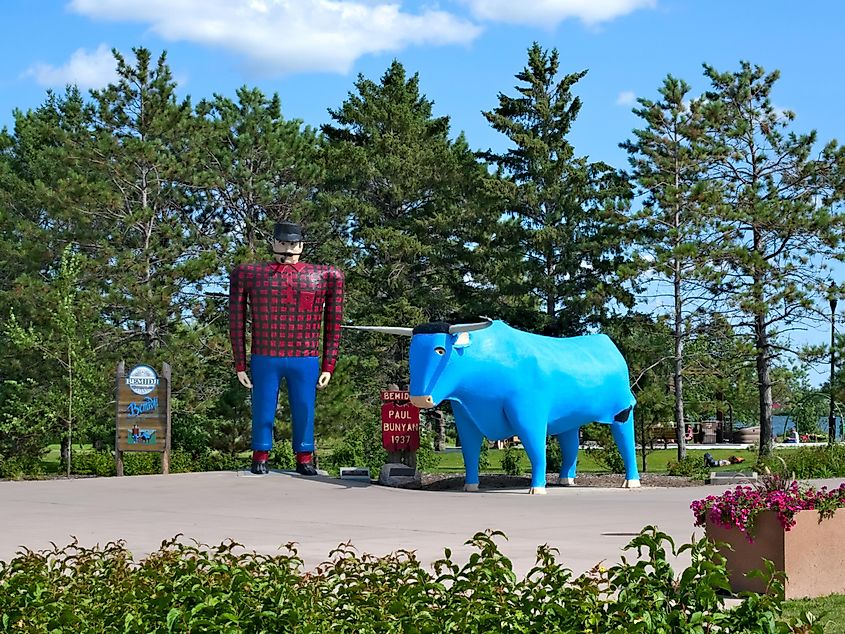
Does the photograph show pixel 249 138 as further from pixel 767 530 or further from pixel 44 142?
pixel 767 530

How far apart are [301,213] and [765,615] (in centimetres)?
2743

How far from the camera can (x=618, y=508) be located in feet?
49.2

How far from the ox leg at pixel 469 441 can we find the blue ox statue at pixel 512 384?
16mm

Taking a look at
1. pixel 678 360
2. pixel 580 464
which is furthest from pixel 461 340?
pixel 580 464

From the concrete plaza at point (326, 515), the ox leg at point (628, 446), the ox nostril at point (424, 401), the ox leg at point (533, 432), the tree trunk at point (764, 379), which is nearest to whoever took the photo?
the concrete plaza at point (326, 515)

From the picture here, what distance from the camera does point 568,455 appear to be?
65.2 ft

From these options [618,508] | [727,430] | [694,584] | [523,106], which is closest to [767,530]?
[694,584]

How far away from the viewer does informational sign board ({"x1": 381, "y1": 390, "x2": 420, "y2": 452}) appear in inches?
822

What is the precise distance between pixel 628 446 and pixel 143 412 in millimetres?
9635

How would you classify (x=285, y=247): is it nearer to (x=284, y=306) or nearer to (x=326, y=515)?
(x=284, y=306)

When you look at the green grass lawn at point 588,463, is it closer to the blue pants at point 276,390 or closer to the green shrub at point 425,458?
the green shrub at point 425,458

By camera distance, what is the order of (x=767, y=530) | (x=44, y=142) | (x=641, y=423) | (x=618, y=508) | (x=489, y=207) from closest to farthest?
(x=767, y=530) → (x=618, y=508) → (x=641, y=423) → (x=489, y=207) → (x=44, y=142)

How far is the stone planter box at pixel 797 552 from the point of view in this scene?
304 inches

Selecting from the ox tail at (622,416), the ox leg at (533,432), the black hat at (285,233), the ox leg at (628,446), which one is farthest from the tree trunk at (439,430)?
the ox leg at (533,432)
